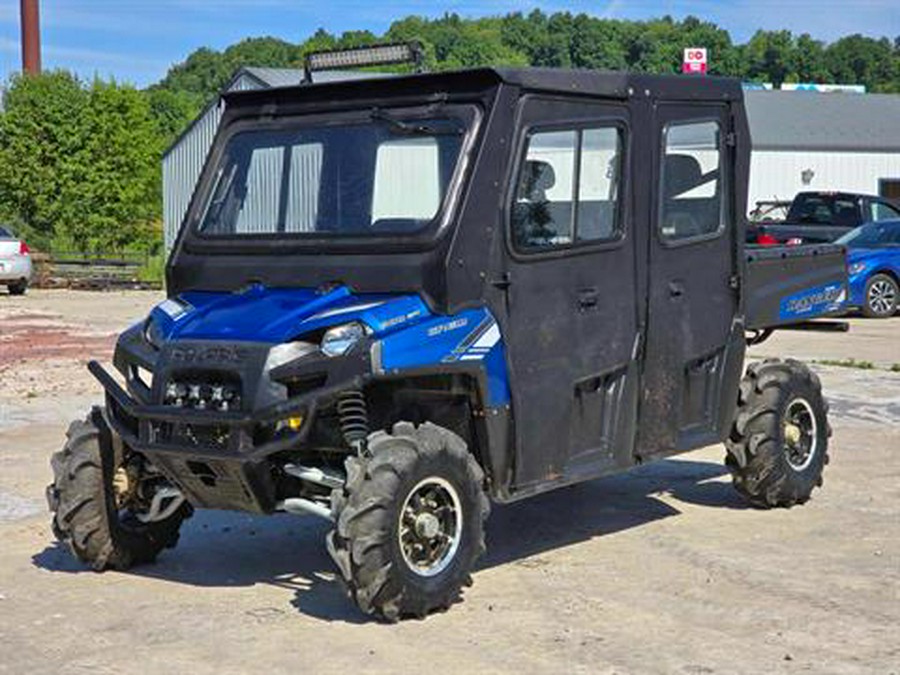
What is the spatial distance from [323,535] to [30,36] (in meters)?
54.8

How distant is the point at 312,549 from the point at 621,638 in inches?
89.8

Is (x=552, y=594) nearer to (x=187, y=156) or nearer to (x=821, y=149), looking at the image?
(x=187, y=156)

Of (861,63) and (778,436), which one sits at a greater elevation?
(861,63)

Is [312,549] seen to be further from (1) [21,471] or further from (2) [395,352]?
(1) [21,471]

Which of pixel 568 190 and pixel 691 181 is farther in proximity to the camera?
pixel 691 181

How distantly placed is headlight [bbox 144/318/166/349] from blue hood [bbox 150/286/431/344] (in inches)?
1.1

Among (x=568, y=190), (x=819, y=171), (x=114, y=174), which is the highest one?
(x=819, y=171)

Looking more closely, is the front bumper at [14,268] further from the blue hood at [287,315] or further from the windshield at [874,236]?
the blue hood at [287,315]

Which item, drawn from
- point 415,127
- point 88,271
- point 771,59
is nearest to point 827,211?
point 88,271

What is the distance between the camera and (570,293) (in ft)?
24.6

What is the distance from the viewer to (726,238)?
28.4ft

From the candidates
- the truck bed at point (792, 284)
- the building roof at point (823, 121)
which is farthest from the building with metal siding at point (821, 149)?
the truck bed at point (792, 284)

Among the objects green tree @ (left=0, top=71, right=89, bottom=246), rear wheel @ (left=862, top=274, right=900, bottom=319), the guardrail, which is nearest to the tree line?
green tree @ (left=0, top=71, right=89, bottom=246)

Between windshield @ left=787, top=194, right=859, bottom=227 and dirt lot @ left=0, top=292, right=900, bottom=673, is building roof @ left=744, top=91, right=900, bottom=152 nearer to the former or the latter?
windshield @ left=787, top=194, right=859, bottom=227
